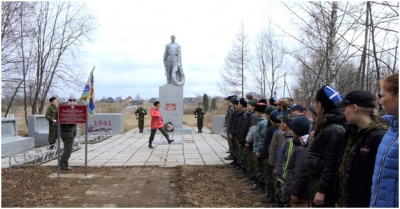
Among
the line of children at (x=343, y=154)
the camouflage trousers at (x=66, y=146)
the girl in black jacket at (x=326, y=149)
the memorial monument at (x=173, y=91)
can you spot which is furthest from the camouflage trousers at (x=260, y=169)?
the memorial monument at (x=173, y=91)

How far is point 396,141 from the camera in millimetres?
2162

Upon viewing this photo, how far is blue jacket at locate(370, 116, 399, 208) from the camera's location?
2.17 m

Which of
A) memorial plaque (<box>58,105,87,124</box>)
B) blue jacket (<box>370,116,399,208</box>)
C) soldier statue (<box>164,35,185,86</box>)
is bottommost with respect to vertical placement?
blue jacket (<box>370,116,399,208</box>)

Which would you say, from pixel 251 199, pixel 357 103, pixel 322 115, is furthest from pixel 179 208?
pixel 357 103

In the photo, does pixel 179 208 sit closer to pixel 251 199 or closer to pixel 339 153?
pixel 251 199

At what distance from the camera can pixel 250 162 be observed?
6523 mm

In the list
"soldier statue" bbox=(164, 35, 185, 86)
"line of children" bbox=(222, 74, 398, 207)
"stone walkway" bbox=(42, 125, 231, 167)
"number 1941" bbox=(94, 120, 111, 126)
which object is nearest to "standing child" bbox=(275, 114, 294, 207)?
"line of children" bbox=(222, 74, 398, 207)

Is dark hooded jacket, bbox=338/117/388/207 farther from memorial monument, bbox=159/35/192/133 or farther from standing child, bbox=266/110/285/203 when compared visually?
memorial monument, bbox=159/35/192/133

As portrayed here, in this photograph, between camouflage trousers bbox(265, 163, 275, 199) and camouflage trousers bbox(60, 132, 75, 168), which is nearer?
camouflage trousers bbox(265, 163, 275, 199)

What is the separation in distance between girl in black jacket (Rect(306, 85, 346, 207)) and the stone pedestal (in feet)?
51.2

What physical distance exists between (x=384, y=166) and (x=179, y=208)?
3.13m

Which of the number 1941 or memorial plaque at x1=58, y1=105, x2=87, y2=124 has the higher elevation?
memorial plaque at x1=58, y1=105, x2=87, y2=124

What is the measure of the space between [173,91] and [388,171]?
1684 centimetres

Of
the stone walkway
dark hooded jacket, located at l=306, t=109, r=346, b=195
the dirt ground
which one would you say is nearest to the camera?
dark hooded jacket, located at l=306, t=109, r=346, b=195
